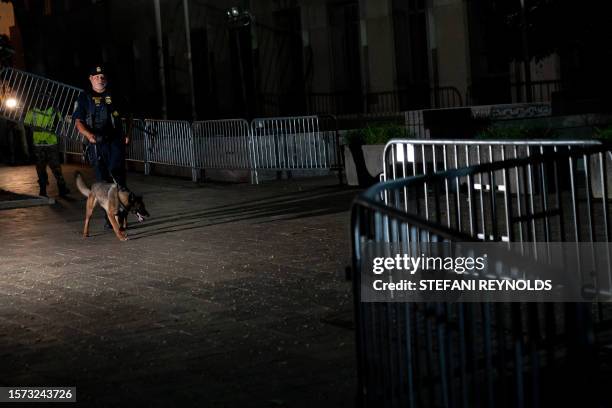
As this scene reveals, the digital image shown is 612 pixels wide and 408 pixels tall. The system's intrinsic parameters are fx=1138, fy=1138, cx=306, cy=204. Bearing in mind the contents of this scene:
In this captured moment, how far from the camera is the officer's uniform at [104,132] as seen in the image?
14195 millimetres

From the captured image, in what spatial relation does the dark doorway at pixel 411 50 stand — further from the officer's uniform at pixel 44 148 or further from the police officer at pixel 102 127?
the police officer at pixel 102 127

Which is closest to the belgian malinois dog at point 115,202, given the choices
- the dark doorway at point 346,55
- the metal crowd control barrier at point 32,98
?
the metal crowd control barrier at point 32,98

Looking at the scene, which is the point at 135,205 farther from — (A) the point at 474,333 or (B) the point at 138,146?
(B) the point at 138,146

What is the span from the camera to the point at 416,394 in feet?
18.6

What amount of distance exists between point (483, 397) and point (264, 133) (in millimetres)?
16726

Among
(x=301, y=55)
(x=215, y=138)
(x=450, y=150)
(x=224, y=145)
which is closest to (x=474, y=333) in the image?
(x=450, y=150)

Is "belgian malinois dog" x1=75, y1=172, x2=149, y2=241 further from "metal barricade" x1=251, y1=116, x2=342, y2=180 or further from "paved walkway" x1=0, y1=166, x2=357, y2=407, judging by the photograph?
"metal barricade" x1=251, y1=116, x2=342, y2=180

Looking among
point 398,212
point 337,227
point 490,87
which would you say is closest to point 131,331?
point 398,212

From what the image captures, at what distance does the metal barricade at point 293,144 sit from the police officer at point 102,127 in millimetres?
7274

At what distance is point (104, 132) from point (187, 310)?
224 inches

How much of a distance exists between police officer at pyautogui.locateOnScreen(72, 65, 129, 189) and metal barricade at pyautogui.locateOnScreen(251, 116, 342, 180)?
727 centimetres

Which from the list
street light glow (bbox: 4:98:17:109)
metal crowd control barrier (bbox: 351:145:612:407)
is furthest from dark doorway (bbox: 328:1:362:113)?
metal crowd control barrier (bbox: 351:145:612:407)

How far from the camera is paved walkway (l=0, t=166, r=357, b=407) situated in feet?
22.2

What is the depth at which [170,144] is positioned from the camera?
81.6 ft
